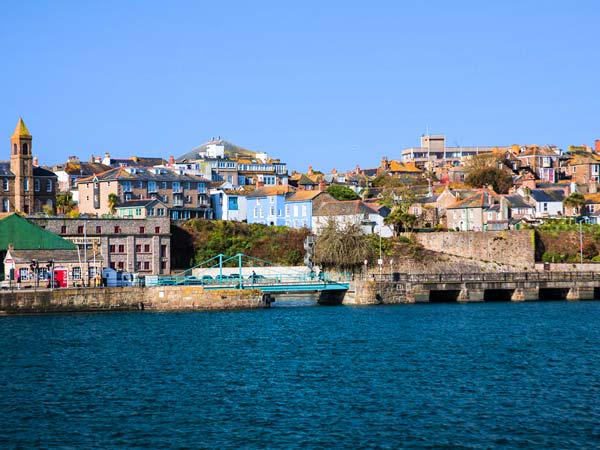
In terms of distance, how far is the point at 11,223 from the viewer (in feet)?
227

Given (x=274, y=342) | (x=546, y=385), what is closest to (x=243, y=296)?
(x=274, y=342)

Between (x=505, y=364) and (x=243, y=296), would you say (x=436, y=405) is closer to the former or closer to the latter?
(x=505, y=364)

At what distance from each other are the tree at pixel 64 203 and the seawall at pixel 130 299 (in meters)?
37.4

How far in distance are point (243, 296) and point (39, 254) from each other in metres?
15.2

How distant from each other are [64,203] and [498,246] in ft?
145

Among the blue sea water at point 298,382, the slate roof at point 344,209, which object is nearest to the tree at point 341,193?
the slate roof at point 344,209

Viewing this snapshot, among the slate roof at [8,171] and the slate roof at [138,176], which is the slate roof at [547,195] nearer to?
the slate roof at [138,176]

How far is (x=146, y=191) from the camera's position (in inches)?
3696

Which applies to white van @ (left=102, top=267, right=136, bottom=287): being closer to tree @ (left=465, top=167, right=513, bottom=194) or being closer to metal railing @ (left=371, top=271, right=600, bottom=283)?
metal railing @ (left=371, top=271, right=600, bottom=283)

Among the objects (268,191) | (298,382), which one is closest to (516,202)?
(268,191)

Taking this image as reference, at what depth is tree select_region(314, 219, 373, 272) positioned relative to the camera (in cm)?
7606

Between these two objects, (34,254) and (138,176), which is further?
(138,176)

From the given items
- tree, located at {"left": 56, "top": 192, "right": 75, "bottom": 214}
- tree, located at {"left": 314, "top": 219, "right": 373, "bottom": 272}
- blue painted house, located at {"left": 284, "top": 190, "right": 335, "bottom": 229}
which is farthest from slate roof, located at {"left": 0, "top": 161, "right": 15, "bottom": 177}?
tree, located at {"left": 314, "top": 219, "right": 373, "bottom": 272}

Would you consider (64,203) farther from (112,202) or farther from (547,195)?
(547,195)
